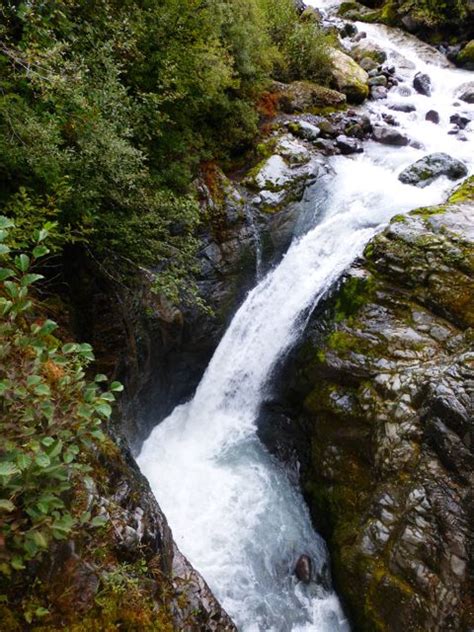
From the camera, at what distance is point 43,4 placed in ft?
15.2

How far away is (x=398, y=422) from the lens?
654 cm

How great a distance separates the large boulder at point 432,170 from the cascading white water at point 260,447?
→ 0.92ft

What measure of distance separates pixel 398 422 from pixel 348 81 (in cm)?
1356

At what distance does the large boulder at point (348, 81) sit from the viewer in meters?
15.0

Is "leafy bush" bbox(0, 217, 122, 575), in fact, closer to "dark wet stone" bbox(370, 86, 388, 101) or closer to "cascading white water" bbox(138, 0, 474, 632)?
"cascading white water" bbox(138, 0, 474, 632)

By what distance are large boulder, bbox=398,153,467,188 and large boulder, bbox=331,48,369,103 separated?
541cm

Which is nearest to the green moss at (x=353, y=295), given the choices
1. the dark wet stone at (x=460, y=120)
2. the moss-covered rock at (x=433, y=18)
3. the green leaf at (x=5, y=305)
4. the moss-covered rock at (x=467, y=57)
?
the green leaf at (x=5, y=305)

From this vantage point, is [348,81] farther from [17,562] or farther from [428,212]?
[17,562]

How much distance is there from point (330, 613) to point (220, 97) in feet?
33.5

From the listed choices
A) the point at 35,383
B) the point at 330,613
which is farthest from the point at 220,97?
the point at 330,613

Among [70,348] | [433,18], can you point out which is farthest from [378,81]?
[70,348]

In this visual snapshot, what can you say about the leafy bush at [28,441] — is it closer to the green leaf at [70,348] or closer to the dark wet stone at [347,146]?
the green leaf at [70,348]

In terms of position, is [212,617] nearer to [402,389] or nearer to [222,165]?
[402,389]

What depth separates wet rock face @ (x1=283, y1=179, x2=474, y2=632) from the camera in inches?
222
